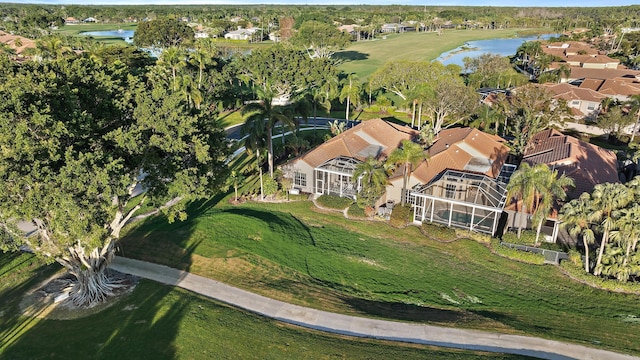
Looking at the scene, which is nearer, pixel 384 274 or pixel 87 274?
pixel 87 274

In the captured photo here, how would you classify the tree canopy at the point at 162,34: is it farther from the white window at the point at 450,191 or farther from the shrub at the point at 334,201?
the white window at the point at 450,191

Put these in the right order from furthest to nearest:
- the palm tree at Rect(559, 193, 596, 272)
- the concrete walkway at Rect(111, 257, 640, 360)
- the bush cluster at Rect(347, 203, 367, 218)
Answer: the bush cluster at Rect(347, 203, 367, 218)
the palm tree at Rect(559, 193, 596, 272)
the concrete walkway at Rect(111, 257, 640, 360)

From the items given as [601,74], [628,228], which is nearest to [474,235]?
[628,228]

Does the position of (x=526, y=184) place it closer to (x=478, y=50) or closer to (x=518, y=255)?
(x=518, y=255)

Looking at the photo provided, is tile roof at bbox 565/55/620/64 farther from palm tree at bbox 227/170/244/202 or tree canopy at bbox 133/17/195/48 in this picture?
tree canopy at bbox 133/17/195/48

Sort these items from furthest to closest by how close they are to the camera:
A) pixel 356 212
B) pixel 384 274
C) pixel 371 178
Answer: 1. pixel 356 212
2. pixel 371 178
3. pixel 384 274

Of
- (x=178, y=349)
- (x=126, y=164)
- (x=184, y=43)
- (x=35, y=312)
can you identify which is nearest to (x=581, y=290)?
(x=178, y=349)

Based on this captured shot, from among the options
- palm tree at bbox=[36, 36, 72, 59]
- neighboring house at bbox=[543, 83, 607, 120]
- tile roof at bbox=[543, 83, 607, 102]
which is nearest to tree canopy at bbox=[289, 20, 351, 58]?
tile roof at bbox=[543, 83, 607, 102]
